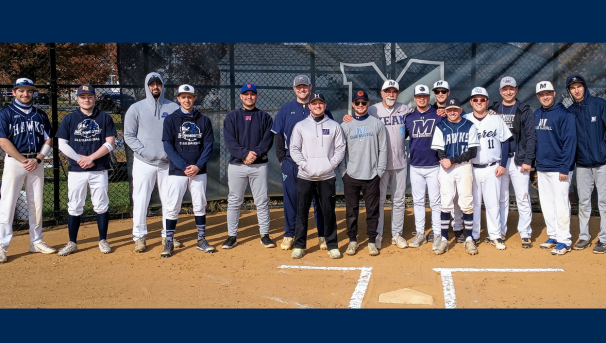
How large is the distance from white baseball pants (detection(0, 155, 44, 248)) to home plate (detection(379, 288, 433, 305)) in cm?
430

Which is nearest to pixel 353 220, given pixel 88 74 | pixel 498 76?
pixel 498 76

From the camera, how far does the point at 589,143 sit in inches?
259

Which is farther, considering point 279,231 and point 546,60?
point 546,60

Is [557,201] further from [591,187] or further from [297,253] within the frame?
[297,253]

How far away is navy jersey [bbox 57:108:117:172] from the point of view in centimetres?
665

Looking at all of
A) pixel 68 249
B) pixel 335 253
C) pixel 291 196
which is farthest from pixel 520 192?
pixel 68 249

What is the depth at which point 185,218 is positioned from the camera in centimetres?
884

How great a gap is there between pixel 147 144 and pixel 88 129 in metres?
0.70

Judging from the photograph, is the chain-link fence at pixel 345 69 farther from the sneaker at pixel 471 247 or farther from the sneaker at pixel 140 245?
the sneaker at pixel 471 247

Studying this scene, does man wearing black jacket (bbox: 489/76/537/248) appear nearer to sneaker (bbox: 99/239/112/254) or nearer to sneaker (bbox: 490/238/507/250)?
sneaker (bbox: 490/238/507/250)

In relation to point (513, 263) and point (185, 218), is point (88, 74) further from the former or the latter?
point (513, 263)

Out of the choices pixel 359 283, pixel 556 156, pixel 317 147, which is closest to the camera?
pixel 359 283
